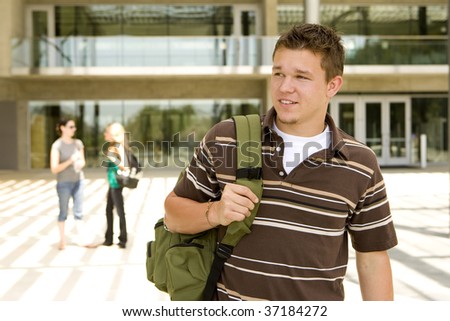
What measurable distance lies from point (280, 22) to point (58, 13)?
404 inches

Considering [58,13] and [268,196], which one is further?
[58,13]

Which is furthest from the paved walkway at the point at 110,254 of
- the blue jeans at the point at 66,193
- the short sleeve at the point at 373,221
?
the short sleeve at the point at 373,221

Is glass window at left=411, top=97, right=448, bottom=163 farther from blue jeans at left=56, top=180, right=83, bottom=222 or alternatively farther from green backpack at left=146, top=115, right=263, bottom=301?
green backpack at left=146, top=115, right=263, bottom=301

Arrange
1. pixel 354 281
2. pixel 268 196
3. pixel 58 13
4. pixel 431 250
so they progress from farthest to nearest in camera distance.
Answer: pixel 58 13 < pixel 431 250 < pixel 354 281 < pixel 268 196

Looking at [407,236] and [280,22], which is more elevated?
[280,22]

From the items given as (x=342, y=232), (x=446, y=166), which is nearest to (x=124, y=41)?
(x=446, y=166)

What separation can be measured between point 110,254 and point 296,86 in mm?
7090

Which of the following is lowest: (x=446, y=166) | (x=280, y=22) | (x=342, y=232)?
(x=446, y=166)

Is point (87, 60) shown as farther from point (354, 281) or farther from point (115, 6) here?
point (354, 281)

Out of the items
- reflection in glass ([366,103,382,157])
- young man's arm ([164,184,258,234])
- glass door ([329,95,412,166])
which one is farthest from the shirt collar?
reflection in glass ([366,103,382,157])

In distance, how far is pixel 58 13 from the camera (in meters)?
28.4

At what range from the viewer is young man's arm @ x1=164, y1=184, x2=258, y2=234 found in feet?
6.66

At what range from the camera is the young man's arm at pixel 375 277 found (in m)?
2.40

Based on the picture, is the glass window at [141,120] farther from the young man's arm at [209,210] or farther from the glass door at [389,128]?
the young man's arm at [209,210]
